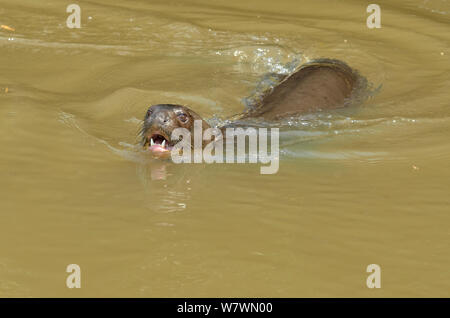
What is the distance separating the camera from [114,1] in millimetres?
9367

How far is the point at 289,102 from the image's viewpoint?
6.71 m

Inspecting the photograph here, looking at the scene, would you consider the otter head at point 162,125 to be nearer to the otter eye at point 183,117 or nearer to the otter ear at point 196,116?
the otter eye at point 183,117

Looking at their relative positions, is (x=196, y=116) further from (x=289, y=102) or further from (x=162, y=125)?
(x=289, y=102)

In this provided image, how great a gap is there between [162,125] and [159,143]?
146 mm

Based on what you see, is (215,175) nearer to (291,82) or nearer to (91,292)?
(91,292)

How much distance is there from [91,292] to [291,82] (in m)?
4.15

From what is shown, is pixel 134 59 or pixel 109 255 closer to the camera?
pixel 109 255

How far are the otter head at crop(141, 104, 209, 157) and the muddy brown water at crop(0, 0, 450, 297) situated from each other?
16cm

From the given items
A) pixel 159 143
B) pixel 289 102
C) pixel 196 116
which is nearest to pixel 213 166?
pixel 159 143

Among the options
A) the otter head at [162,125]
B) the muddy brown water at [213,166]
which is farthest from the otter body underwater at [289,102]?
the muddy brown water at [213,166]

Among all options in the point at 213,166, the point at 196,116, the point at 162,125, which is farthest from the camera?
the point at 196,116

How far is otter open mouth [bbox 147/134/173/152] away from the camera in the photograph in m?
5.57

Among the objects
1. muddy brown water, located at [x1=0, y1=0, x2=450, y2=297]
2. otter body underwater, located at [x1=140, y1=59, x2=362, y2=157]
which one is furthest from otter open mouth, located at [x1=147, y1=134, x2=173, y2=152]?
muddy brown water, located at [x1=0, y1=0, x2=450, y2=297]
